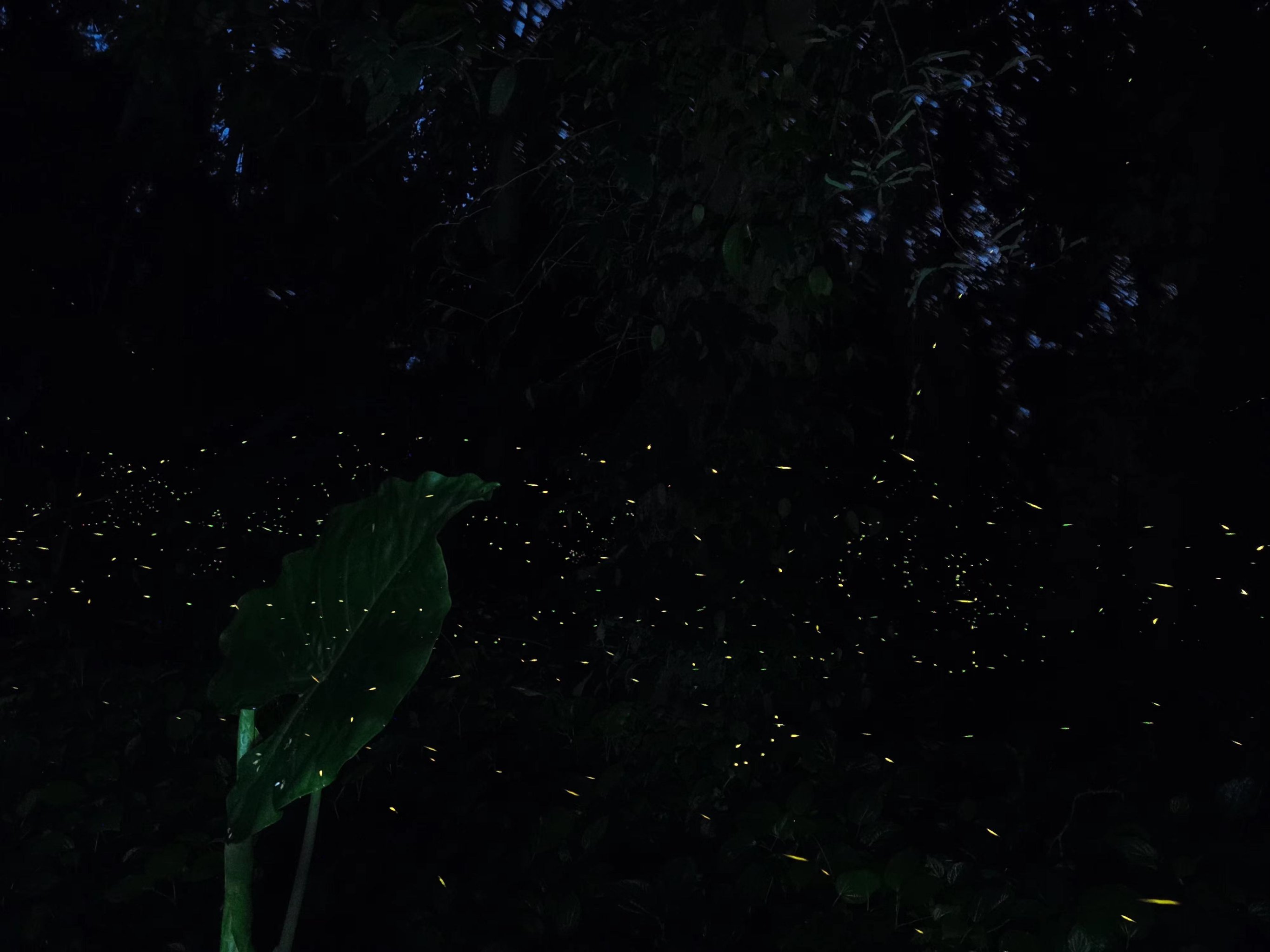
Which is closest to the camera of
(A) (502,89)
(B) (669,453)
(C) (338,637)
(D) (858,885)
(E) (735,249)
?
(C) (338,637)

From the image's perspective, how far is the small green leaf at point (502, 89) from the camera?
2.65 m

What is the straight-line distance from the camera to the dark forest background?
2576 mm

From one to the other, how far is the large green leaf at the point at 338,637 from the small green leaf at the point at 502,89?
122cm

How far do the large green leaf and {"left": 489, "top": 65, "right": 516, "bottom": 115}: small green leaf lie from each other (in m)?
1.22

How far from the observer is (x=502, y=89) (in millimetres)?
2689

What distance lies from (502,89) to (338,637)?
1465 millimetres

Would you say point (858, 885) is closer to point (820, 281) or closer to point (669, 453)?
point (669, 453)

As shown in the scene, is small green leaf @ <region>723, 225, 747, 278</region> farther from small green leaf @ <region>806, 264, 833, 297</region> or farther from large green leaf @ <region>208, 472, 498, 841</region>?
large green leaf @ <region>208, 472, 498, 841</region>

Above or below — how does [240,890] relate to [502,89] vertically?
below

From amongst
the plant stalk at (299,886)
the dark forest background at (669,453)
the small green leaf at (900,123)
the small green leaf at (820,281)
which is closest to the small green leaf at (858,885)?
the dark forest background at (669,453)

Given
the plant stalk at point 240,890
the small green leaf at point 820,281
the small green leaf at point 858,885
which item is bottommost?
the small green leaf at point 858,885

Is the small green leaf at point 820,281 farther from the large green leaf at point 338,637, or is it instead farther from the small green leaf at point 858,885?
the large green leaf at point 338,637

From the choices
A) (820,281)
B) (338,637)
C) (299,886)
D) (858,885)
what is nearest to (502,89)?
(820,281)

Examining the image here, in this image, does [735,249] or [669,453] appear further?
[669,453]
